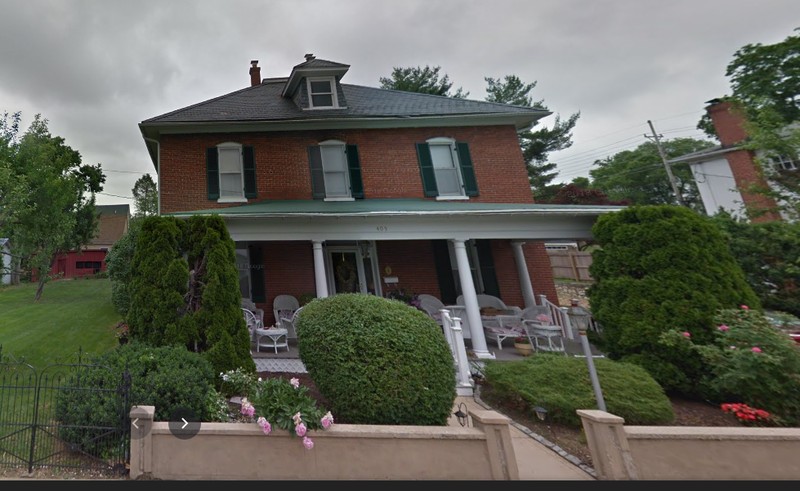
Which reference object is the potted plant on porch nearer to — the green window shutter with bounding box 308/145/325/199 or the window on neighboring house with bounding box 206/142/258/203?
the green window shutter with bounding box 308/145/325/199

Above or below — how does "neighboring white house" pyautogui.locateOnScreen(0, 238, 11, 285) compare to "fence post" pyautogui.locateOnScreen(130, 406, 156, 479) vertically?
above

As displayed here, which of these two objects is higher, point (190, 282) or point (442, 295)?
point (190, 282)

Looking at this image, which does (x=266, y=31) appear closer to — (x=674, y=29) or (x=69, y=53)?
(x=69, y=53)

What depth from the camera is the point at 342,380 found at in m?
3.82

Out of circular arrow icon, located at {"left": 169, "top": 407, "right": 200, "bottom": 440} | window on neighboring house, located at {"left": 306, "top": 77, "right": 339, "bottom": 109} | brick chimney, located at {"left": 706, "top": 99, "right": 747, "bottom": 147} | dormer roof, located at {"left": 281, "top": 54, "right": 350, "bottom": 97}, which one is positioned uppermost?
dormer roof, located at {"left": 281, "top": 54, "right": 350, "bottom": 97}

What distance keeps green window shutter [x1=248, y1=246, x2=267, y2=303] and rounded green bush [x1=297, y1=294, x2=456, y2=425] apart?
18.8ft

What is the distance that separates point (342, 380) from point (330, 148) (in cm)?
878

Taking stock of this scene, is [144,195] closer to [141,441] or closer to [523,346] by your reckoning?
[141,441]

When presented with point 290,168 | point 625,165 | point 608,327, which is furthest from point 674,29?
point 625,165

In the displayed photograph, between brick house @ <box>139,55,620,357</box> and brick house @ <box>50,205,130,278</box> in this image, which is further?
brick house @ <box>50,205,130,278</box>

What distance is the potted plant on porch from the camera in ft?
24.7

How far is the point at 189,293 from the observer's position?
541 centimetres

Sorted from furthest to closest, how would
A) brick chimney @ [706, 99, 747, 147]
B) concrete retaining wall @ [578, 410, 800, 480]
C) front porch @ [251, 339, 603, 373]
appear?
1. brick chimney @ [706, 99, 747, 147]
2. front porch @ [251, 339, 603, 373]
3. concrete retaining wall @ [578, 410, 800, 480]

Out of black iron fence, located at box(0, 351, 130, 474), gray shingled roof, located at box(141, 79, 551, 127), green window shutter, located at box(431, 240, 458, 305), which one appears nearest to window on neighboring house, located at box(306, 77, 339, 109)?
gray shingled roof, located at box(141, 79, 551, 127)
